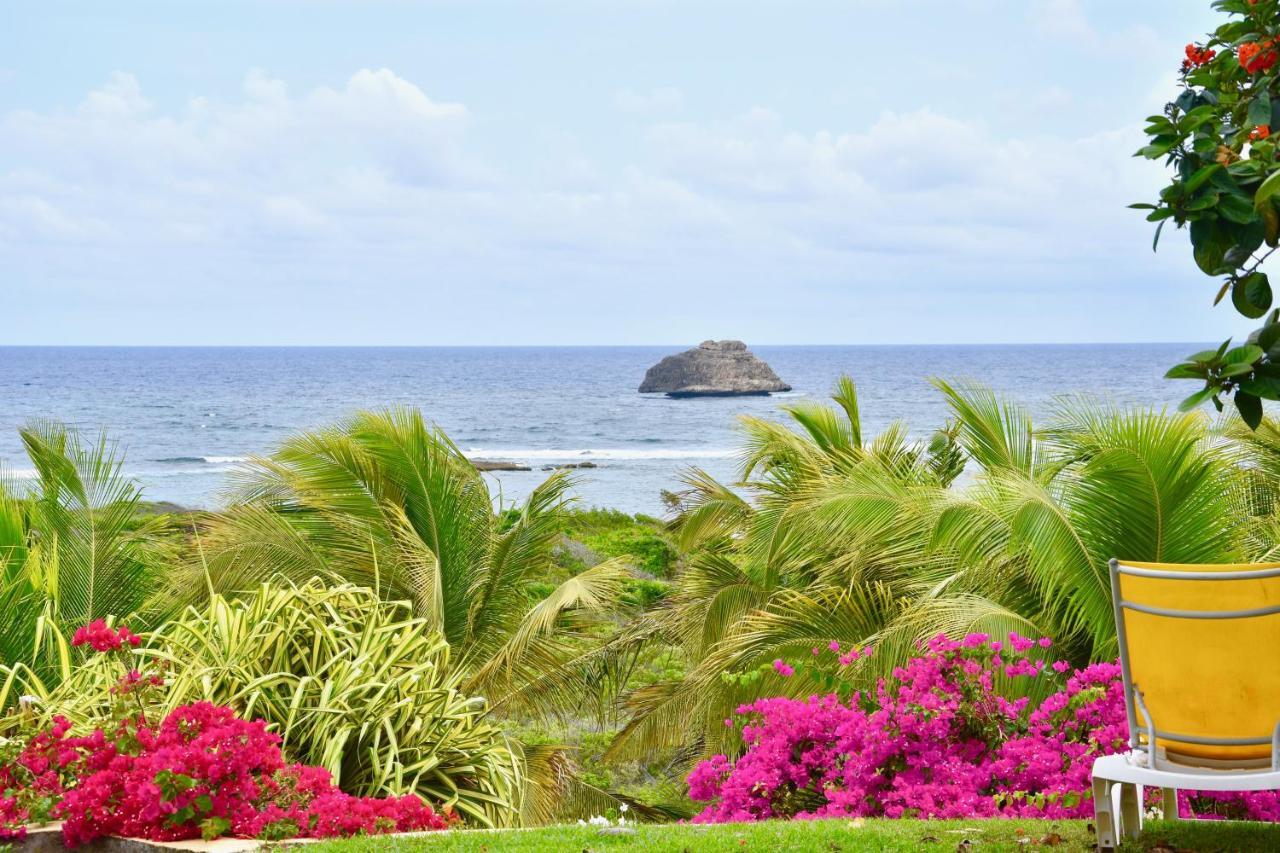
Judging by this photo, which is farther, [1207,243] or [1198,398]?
[1207,243]

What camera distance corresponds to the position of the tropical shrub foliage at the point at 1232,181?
2.40m

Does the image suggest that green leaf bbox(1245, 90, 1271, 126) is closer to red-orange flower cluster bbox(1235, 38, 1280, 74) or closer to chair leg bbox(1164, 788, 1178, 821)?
red-orange flower cluster bbox(1235, 38, 1280, 74)

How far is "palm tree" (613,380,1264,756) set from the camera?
6.39m

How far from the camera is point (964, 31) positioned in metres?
35.7

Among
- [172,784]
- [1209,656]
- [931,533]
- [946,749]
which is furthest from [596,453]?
[1209,656]

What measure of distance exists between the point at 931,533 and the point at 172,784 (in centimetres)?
459

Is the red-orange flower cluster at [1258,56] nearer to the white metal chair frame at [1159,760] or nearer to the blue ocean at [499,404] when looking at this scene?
the white metal chair frame at [1159,760]

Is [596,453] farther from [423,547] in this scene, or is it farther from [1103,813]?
[1103,813]

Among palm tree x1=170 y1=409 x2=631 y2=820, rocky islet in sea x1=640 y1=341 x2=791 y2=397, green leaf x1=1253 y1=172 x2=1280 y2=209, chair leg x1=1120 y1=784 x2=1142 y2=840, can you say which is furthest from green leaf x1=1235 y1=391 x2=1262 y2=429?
rocky islet in sea x1=640 y1=341 x2=791 y2=397

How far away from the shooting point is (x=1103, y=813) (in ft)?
12.0

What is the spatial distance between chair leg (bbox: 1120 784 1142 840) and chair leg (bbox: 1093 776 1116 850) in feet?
0.96

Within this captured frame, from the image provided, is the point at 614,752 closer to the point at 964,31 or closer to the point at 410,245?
the point at 964,31

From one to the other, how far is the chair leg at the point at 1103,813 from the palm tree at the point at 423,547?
4476 millimetres

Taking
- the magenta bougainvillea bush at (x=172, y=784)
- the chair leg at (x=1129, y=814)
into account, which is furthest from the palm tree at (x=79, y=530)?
the chair leg at (x=1129, y=814)
